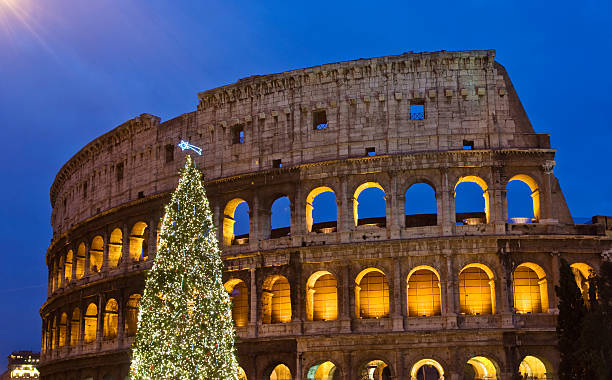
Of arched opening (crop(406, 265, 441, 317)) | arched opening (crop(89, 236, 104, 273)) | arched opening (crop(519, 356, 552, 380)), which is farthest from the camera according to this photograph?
arched opening (crop(89, 236, 104, 273))

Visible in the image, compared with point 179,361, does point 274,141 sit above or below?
above

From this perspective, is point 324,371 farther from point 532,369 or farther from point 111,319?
point 111,319

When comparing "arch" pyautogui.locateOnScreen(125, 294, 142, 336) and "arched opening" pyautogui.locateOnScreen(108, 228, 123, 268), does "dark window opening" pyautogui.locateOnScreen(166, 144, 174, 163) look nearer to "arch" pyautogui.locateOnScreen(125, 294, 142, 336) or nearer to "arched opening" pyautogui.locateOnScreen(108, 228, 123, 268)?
"arched opening" pyautogui.locateOnScreen(108, 228, 123, 268)

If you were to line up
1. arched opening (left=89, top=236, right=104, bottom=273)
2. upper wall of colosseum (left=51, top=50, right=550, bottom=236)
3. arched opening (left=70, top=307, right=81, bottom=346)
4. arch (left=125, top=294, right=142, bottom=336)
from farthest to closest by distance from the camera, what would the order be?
1. arched opening (left=70, top=307, right=81, bottom=346)
2. arched opening (left=89, top=236, right=104, bottom=273)
3. arch (left=125, top=294, right=142, bottom=336)
4. upper wall of colosseum (left=51, top=50, right=550, bottom=236)

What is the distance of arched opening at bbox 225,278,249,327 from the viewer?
32481 mm

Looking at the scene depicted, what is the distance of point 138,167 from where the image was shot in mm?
37094

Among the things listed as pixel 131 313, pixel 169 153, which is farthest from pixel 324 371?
pixel 169 153

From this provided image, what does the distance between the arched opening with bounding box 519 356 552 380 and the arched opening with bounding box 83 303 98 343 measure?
2237cm

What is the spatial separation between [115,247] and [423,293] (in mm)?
17543

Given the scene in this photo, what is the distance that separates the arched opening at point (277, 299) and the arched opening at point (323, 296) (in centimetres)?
133

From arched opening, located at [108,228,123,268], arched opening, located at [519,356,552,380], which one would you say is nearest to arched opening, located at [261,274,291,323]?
arched opening, located at [519,356,552,380]

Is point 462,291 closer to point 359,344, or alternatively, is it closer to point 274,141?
point 359,344

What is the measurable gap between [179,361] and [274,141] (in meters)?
12.7

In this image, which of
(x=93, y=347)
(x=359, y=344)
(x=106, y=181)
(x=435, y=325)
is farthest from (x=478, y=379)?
(x=106, y=181)
